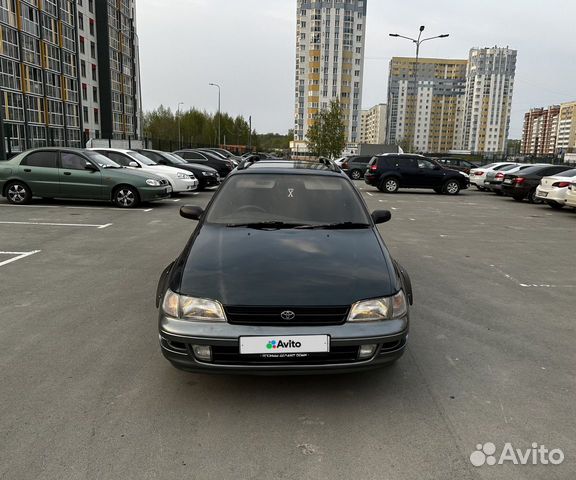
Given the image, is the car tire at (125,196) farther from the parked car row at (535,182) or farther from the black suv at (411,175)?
the parked car row at (535,182)

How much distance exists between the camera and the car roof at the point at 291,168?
5.05 metres

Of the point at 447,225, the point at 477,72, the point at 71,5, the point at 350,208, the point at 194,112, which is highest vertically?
the point at 477,72

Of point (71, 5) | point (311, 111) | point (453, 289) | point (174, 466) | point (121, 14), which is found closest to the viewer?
point (174, 466)

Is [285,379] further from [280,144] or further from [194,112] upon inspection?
[280,144]

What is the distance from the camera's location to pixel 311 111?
108 m

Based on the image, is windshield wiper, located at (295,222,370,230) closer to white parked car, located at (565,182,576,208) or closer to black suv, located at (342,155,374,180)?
white parked car, located at (565,182,576,208)

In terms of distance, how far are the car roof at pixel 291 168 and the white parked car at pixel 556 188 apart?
479 inches

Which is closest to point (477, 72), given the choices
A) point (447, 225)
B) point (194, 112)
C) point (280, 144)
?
point (280, 144)

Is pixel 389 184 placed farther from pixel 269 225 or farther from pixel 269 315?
pixel 269 315

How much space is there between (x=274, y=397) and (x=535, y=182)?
17970 mm

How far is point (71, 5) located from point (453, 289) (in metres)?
47.4

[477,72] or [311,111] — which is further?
[477,72]

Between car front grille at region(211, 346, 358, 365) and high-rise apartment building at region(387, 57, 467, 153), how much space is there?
442 ft

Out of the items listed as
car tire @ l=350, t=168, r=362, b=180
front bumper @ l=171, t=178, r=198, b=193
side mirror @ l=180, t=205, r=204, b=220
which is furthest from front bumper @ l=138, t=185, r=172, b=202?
car tire @ l=350, t=168, r=362, b=180
